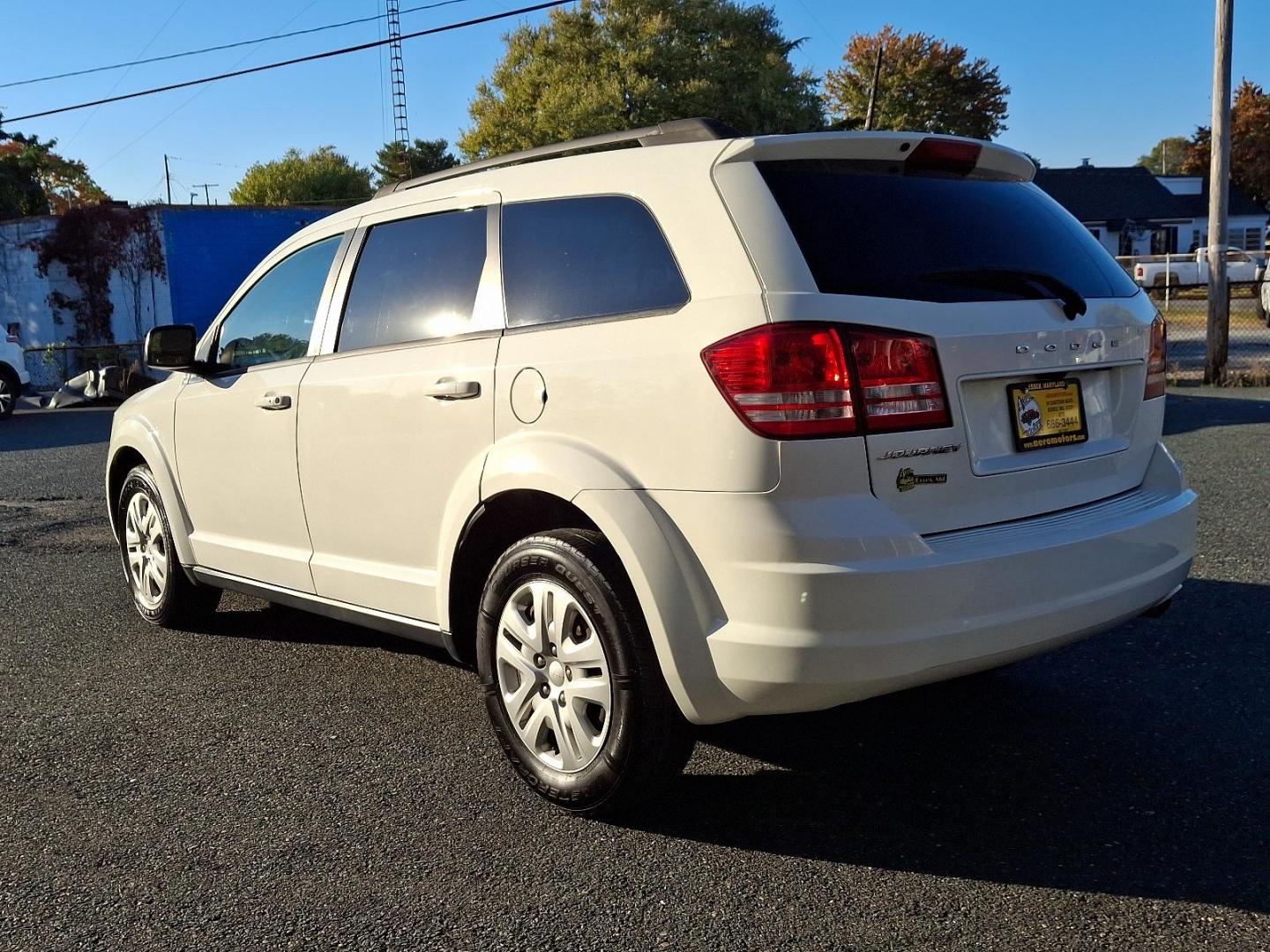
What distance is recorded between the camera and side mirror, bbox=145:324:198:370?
516 centimetres

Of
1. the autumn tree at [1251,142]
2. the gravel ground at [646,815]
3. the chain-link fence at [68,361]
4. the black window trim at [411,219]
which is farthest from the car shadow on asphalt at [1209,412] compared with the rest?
the autumn tree at [1251,142]

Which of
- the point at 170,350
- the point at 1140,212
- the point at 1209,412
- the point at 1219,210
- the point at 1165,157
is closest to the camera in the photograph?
the point at 170,350

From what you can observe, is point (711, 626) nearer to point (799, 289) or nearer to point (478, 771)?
point (799, 289)

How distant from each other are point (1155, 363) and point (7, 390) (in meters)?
18.2

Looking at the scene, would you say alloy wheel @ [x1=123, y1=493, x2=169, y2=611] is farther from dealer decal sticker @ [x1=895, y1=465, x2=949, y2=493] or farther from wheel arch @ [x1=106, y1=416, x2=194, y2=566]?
dealer decal sticker @ [x1=895, y1=465, x2=949, y2=493]

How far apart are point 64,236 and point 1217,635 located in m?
31.3

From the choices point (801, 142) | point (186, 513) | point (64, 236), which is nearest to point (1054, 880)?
point (801, 142)

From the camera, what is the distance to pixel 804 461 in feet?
9.62

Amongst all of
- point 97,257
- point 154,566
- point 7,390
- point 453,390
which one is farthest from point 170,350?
point 97,257

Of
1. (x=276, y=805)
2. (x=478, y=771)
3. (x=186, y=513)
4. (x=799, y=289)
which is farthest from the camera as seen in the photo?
(x=186, y=513)

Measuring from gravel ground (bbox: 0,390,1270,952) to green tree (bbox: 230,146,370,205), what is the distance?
84.9 meters

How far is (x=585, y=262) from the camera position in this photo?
3.56 m

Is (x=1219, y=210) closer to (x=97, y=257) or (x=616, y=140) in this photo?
(x=616, y=140)

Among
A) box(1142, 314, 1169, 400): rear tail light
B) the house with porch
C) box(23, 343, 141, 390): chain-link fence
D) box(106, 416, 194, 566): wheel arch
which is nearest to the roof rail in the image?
box(1142, 314, 1169, 400): rear tail light
